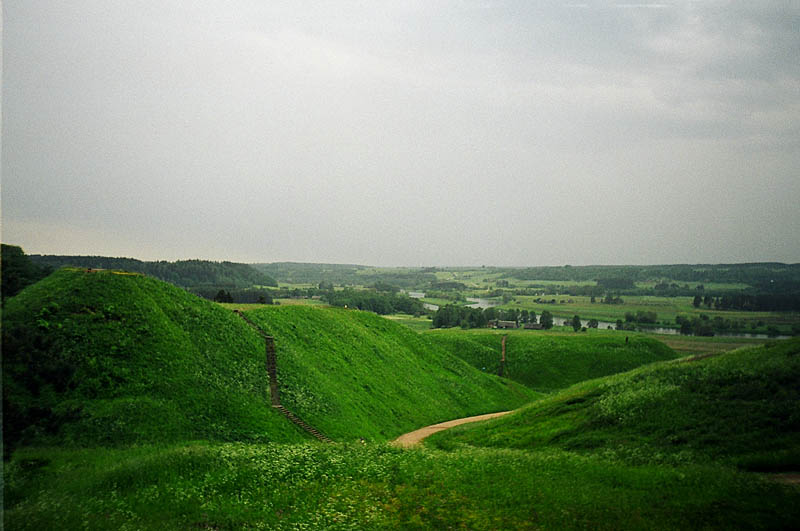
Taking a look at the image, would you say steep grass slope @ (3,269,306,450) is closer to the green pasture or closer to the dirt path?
the green pasture

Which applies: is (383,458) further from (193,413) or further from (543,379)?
(543,379)

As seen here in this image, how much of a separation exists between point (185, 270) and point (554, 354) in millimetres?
78784

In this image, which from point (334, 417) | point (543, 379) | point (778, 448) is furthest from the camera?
point (543, 379)

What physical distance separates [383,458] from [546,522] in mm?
10234

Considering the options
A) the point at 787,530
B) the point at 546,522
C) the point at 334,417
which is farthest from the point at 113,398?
the point at 787,530

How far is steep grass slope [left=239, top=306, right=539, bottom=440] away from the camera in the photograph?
36.3 m

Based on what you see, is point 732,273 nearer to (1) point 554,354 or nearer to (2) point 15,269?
(2) point 15,269

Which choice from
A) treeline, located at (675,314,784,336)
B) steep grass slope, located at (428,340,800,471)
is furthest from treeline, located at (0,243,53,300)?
treeline, located at (675,314,784,336)

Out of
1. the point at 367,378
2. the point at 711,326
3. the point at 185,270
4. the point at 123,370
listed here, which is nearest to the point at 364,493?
the point at 123,370

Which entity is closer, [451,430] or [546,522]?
[546,522]

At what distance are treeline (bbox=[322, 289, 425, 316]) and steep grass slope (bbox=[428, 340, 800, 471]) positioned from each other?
293 feet

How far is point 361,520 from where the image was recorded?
49.5 ft

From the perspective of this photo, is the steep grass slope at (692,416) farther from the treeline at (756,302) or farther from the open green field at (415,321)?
the open green field at (415,321)

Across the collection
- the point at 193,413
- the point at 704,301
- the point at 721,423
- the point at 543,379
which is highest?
the point at 704,301
